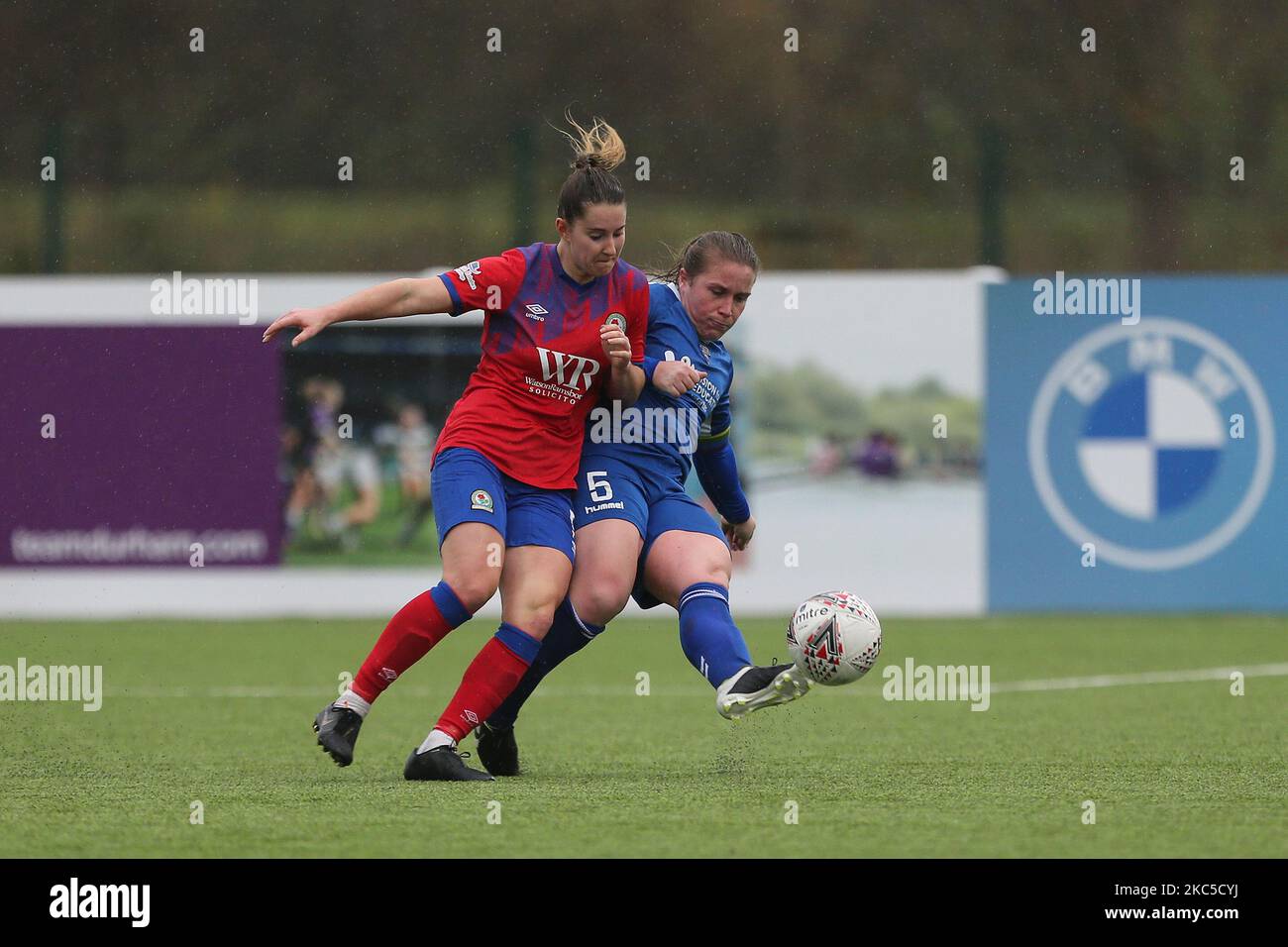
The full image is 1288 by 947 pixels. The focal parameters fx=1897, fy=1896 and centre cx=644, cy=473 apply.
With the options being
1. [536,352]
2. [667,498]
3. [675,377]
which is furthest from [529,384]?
[667,498]

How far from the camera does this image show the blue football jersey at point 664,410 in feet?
19.2

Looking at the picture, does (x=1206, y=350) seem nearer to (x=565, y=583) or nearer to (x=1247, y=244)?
(x=1247, y=244)

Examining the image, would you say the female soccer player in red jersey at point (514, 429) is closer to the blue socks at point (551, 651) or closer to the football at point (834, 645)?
the blue socks at point (551, 651)

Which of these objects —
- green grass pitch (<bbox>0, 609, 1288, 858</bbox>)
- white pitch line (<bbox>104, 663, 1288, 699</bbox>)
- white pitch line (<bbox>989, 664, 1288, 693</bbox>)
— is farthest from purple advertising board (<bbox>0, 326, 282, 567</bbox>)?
white pitch line (<bbox>989, 664, 1288, 693</bbox>)

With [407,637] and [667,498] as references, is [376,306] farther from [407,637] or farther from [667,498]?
[667,498]

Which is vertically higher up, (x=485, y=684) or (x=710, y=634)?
(x=710, y=634)

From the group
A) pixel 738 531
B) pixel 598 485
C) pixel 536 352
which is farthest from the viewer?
pixel 738 531

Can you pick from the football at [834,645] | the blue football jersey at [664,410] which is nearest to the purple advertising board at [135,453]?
the blue football jersey at [664,410]

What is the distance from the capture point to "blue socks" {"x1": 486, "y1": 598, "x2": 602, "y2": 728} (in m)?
5.72

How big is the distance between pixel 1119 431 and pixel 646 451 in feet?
23.6

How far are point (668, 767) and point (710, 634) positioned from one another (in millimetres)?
631

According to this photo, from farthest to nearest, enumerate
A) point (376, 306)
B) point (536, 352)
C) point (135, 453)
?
point (135, 453), point (536, 352), point (376, 306)

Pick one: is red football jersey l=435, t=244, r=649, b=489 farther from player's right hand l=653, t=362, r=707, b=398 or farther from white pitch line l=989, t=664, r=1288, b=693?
white pitch line l=989, t=664, r=1288, b=693

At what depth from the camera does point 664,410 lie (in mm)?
5879
